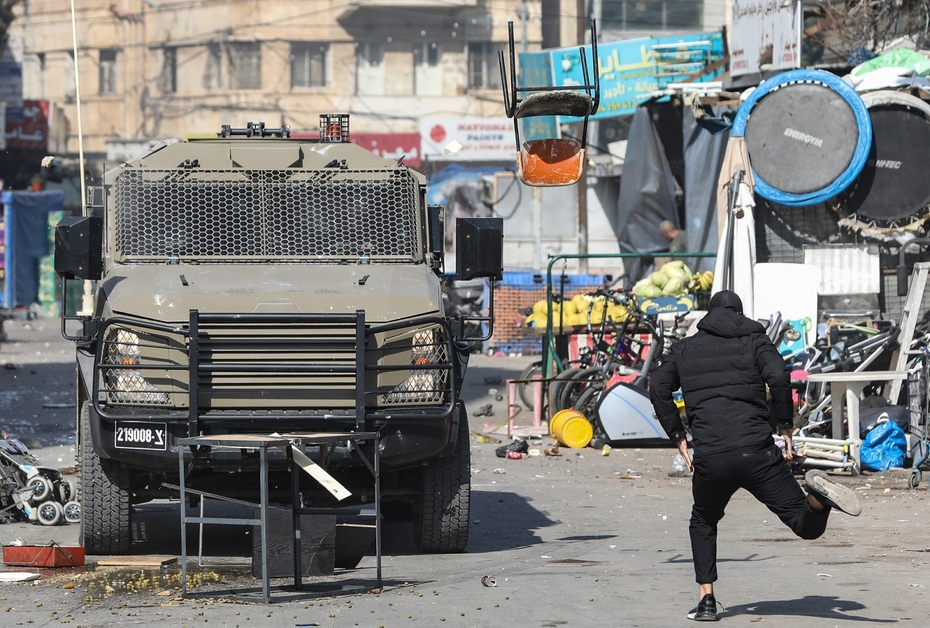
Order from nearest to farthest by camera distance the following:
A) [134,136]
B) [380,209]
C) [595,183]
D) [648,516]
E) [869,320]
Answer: [380,209], [648,516], [869,320], [595,183], [134,136]

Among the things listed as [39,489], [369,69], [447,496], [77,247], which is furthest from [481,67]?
[447,496]

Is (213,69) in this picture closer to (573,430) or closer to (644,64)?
(644,64)

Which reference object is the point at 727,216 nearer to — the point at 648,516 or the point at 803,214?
the point at 803,214

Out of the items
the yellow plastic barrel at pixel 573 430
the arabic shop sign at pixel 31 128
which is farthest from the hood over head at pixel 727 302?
the arabic shop sign at pixel 31 128

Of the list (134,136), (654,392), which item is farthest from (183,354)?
(134,136)

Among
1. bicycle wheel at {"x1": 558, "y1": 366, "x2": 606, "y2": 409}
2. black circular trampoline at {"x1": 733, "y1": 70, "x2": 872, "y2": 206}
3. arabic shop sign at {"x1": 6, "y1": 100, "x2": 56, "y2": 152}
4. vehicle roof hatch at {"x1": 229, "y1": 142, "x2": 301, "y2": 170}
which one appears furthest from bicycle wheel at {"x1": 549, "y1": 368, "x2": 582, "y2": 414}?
arabic shop sign at {"x1": 6, "y1": 100, "x2": 56, "y2": 152}

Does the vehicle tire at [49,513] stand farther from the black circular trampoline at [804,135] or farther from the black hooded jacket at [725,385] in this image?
the black circular trampoline at [804,135]

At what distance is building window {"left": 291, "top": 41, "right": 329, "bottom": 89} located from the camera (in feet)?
210

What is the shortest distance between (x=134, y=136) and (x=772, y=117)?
5193cm

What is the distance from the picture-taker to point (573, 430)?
15.8 metres

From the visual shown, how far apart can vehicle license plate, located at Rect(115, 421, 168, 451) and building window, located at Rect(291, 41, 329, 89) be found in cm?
5662

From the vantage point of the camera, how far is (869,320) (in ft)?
53.9

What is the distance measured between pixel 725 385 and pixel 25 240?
44493 mm

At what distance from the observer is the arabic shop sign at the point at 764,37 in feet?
58.8
